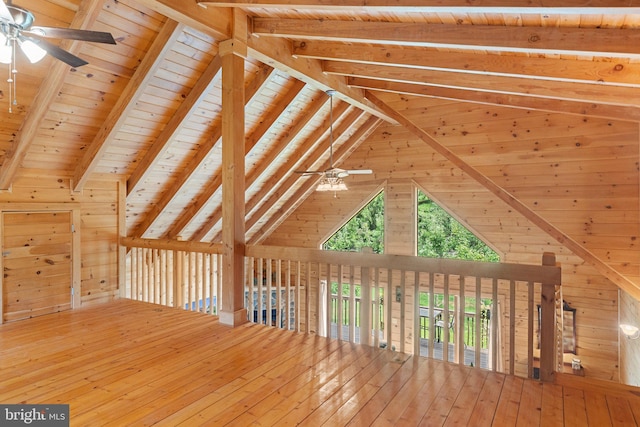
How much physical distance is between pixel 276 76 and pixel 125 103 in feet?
6.19

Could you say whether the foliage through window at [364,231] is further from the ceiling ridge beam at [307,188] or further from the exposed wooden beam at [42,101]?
the exposed wooden beam at [42,101]

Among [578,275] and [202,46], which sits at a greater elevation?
[202,46]

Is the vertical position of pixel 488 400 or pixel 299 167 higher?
pixel 299 167

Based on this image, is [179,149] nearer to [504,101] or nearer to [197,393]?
[197,393]

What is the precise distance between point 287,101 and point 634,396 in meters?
4.78

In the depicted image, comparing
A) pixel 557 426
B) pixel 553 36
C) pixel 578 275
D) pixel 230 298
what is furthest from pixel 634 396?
pixel 578 275

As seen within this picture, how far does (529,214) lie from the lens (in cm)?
523

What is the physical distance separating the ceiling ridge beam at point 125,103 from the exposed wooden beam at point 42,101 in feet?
1.93

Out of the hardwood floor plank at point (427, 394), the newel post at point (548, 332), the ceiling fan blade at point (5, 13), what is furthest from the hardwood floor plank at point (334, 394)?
the ceiling fan blade at point (5, 13)

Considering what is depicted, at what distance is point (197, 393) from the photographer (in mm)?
2436

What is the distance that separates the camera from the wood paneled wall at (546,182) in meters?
4.66

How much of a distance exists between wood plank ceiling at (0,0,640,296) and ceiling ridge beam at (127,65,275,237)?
0.06 ft

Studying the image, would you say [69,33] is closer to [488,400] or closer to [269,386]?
[269,386]

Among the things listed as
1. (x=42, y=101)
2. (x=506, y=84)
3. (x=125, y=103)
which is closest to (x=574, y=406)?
(x=506, y=84)
